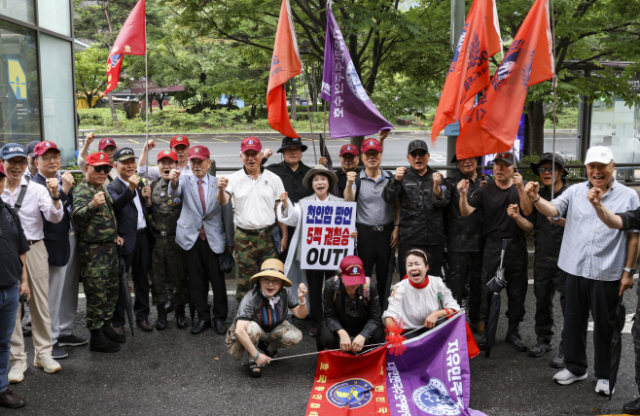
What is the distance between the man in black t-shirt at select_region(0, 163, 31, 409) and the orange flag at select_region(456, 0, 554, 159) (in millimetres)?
3862

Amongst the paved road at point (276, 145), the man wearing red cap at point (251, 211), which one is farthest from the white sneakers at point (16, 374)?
the paved road at point (276, 145)

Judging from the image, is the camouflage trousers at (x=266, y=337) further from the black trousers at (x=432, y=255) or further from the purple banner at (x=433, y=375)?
the black trousers at (x=432, y=255)

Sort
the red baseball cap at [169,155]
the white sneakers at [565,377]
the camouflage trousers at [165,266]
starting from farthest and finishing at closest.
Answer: the red baseball cap at [169,155] → the camouflage trousers at [165,266] → the white sneakers at [565,377]

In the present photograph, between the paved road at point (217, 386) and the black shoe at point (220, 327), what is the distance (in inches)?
11.2

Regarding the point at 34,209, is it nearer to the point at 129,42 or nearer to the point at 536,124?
the point at 129,42

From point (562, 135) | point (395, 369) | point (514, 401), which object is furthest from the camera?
point (562, 135)

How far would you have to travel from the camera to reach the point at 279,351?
19.6 ft

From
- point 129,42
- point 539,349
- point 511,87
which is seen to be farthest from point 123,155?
point 539,349

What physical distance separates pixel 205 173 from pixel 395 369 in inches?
118

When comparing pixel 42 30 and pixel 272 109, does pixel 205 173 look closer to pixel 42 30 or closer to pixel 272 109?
pixel 272 109

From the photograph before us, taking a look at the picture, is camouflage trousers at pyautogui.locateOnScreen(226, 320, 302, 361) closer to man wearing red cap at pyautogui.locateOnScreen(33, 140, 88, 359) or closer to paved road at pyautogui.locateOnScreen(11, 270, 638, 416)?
paved road at pyautogui.locateOnScreen(11, 270, 638, 416)

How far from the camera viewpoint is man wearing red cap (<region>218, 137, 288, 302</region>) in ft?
20.6

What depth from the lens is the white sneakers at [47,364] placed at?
5414 millimetres

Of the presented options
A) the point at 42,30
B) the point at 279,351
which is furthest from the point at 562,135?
the point at 279,351
